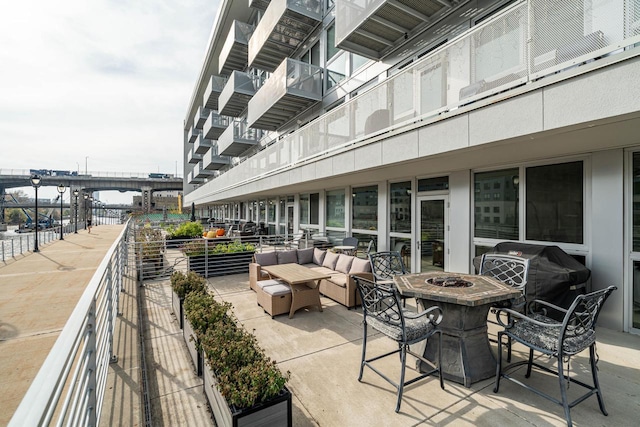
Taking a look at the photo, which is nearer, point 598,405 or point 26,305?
point 598,405

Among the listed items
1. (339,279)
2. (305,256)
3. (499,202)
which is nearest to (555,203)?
(499,202)

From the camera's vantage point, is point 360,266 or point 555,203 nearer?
point 555,203

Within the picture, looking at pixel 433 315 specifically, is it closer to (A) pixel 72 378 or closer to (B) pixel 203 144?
(A) pixel 72 378

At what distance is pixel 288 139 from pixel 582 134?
28.3 feet

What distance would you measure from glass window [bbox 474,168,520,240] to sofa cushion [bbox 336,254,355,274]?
314 cm

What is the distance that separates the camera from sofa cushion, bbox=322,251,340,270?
7.49 meters

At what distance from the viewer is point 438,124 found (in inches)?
213

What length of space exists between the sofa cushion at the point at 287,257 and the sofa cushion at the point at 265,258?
0.14 m

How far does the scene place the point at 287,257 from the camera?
26.0 ft

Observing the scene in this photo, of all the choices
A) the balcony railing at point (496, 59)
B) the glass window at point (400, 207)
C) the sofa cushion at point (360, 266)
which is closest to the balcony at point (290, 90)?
the balcony railing at point (496, 59)

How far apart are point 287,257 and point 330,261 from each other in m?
1.20

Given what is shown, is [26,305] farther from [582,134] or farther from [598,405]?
[582,134]

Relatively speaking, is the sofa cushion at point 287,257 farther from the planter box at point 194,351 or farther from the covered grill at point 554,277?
the covered grill at point 554,277

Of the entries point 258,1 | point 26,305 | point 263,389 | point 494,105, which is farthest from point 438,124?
point 258,1
